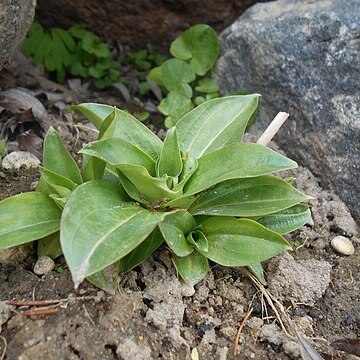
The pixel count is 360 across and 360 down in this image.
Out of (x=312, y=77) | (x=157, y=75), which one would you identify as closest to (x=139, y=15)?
(x=157, y=75)

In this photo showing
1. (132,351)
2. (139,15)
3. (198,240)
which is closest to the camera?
(132,351)

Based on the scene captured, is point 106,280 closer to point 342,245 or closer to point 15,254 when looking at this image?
point 15,254

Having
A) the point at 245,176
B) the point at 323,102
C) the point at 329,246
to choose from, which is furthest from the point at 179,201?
the point at 323,102

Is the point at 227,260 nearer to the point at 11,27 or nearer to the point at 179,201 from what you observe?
the point at 179,201

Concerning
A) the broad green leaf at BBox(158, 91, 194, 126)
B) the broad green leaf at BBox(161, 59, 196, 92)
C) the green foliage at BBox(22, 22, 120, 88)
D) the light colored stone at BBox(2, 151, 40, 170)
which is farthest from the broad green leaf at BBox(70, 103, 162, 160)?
the green foliage at BBox(22, 22, 120, 88)

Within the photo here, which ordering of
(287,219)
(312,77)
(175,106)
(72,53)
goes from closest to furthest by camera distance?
(287,219), (312,77), (175,106), (72,53)
